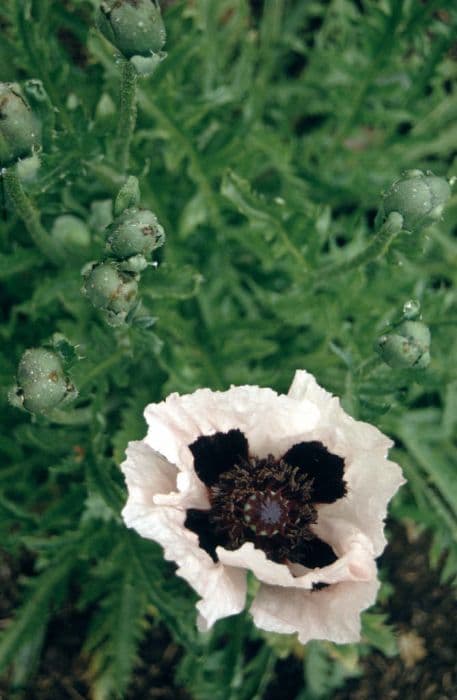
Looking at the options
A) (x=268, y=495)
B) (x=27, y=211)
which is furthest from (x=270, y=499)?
(x=27, y=211)

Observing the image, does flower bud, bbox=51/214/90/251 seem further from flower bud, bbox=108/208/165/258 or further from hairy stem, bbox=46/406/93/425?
flower bud, bbox=108/208/165/258

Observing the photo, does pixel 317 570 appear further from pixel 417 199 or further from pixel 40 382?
pixel 417 199

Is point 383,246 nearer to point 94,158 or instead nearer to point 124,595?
point 94,158

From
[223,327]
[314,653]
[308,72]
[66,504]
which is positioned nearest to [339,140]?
[308,72]

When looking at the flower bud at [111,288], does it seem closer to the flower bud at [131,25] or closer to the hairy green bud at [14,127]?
the hairy green bud at [14,127]

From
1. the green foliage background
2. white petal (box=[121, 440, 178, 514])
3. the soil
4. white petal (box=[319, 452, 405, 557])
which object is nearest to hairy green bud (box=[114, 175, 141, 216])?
the green foliage background

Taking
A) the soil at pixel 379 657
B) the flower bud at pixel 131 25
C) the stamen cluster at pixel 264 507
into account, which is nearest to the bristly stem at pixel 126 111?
the flower bud at pixel 131 25
